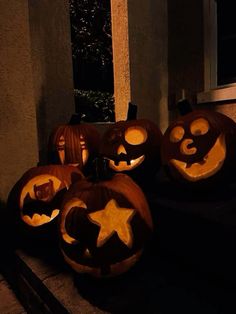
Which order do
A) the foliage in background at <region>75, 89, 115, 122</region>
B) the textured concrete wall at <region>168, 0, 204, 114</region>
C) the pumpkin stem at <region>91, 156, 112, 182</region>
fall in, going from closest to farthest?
the pumpkin stem at <region>91, 156, 112, 182</region>
the textured concrete wall at <region>168, 0, 204, 114</region>
the foliage in background at <region>75, 89, 115, 122</region>

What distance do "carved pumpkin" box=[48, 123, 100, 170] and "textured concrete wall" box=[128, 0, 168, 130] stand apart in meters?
1.83

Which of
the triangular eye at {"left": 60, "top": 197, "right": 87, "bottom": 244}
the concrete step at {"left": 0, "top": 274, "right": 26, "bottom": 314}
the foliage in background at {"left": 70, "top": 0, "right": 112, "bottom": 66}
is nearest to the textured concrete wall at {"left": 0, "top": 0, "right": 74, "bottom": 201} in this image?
the concrete step at {"left": 0, "top": 274, "right": 26, "bottom": 314}

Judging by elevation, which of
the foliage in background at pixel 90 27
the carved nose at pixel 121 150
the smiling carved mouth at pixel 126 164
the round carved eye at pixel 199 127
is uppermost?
the foliage in background at pixel 90 27

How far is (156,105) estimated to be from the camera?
4250 millimetres

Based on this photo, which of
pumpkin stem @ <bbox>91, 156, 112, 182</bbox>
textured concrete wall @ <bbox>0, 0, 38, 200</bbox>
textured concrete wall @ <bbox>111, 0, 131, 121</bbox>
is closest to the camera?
pumpkin stem @ <bbox>91, 156, 112, 182</bbox>

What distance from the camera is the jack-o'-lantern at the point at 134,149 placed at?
2094 millimetres

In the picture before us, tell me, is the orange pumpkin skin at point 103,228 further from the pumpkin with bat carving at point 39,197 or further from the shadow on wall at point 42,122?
the shadow on wall at point 42,122

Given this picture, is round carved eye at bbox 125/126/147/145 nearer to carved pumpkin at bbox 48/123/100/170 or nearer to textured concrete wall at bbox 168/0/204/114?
carved pumpkin at bbox 48/123/100/170

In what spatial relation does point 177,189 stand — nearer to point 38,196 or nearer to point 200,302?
point 200,302

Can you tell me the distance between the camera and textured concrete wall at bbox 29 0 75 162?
12.4 feet

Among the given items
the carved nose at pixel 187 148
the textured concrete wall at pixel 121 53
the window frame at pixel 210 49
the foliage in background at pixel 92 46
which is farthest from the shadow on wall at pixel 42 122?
the foliage in background at pixel 92 46

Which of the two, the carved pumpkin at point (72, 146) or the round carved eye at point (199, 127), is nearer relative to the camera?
the round carved eye at point (199, 127)

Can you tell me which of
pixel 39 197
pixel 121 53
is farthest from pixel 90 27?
pixel 39 197

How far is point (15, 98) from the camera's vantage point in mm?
2301
